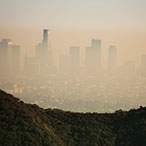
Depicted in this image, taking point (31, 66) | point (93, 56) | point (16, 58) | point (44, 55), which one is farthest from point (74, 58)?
point (16, 58)

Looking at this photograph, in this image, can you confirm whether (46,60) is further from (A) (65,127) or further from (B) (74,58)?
(A) (65,127)

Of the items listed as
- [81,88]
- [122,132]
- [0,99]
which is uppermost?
[0,99]

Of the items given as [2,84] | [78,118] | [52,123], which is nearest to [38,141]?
[52,123]

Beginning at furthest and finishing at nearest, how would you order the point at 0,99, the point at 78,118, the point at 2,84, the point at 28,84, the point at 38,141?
the point at 28,84 < the point at 2,84 < the point at 78,118 < the point at 0,99 < the point at 38,141

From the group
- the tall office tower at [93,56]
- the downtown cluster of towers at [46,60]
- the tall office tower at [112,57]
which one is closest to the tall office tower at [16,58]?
the downtown cluster of towers at [46,60]

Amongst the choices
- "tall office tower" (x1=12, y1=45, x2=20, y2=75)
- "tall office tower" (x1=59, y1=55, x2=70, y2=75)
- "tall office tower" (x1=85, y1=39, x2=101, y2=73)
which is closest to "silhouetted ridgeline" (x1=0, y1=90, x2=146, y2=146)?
"tall office tower" (x1=12, y1=45, x2=20, y2=75)

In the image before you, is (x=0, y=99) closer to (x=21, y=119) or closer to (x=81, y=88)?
(x=21, y=119)
